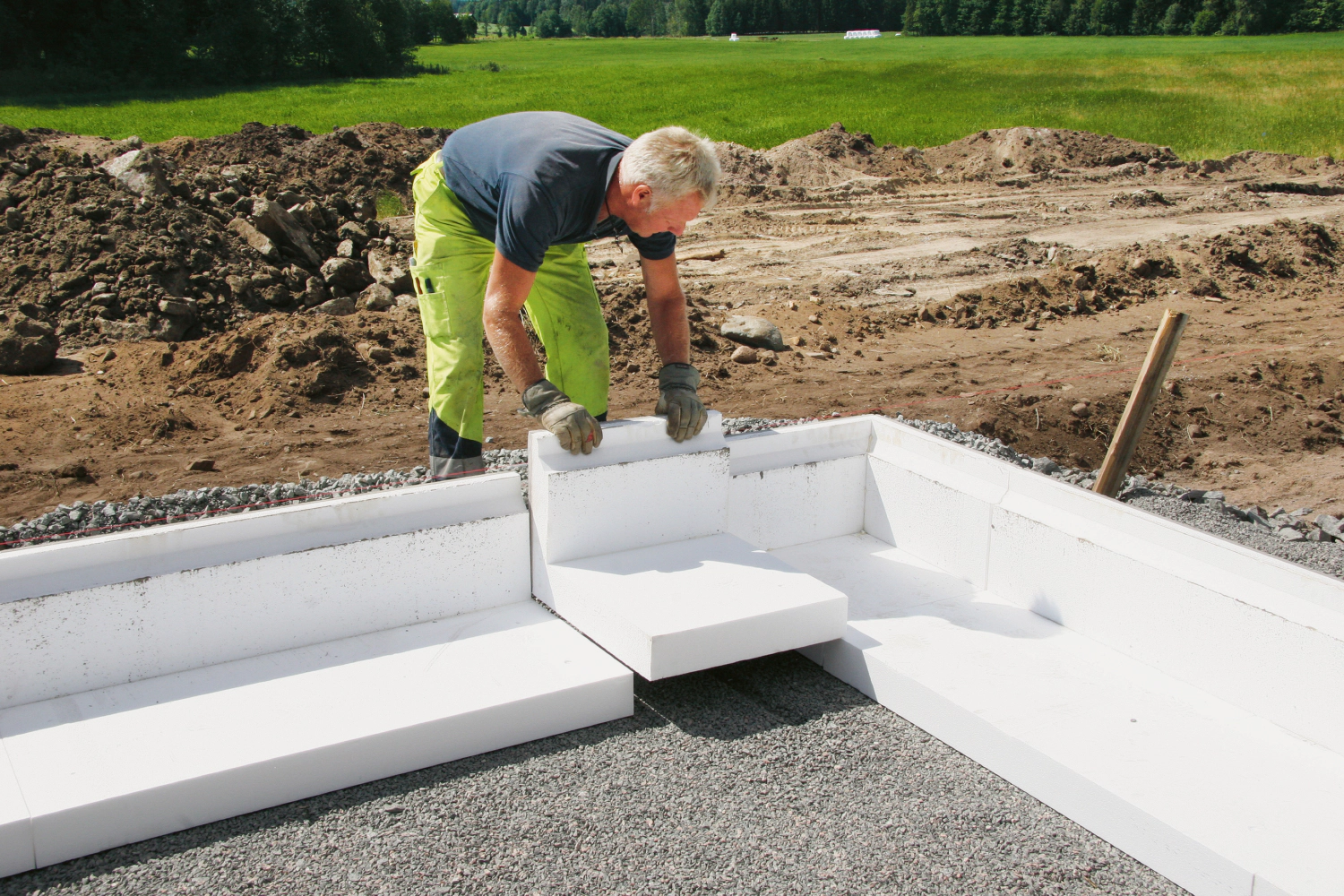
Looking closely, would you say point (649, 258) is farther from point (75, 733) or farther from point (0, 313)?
point (0, 313)

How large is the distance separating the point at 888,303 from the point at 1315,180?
10.3 metres

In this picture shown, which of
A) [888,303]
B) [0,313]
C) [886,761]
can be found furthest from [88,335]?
[886,761]

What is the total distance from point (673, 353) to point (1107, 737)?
80.0 inches

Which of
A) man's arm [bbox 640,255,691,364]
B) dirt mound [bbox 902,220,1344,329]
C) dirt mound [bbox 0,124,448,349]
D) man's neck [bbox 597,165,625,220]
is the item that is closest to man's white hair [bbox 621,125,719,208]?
man's neck [bbox 597,165,625,220]

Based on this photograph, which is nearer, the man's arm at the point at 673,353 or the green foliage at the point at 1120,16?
the man's arm at the point at 673,353

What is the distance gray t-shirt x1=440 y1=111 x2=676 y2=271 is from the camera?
11.4ft

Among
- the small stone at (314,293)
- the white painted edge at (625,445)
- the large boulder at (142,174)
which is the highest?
the large boulder at (142,174)

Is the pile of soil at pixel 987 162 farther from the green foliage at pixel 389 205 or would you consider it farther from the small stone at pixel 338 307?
the small stone at pixel 338 307

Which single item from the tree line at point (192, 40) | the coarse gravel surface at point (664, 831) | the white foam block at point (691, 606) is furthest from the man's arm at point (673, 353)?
the tree line at point (192, 40)

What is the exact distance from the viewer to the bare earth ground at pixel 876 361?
6832 millimetres

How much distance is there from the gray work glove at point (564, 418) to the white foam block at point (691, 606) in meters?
0.41

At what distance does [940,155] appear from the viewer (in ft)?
59.7

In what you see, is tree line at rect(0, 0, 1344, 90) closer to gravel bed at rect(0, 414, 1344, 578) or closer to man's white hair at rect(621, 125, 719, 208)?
gravel bed at rect(0, 414, 1344, 578)

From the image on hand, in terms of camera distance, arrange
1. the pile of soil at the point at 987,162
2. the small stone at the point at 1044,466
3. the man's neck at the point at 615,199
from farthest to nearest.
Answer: the pile of soil at the point at 987,162, the small stone at the point at 1044,466, the man's neck at the point at 615,199
